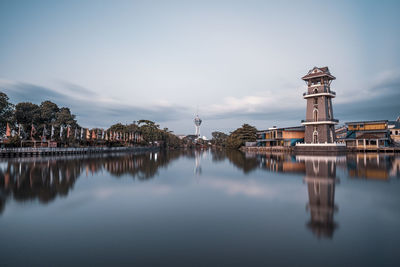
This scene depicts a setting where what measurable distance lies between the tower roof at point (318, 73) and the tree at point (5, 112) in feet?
167

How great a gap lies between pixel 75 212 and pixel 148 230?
131 inches

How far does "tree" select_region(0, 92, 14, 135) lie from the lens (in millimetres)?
39062

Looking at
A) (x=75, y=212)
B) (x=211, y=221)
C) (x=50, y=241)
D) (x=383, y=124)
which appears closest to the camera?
(x=50, y=241)

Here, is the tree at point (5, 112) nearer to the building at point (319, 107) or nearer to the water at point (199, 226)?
the water at point (199, 226)

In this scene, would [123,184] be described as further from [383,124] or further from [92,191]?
[383,124]

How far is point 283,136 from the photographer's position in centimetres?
6009

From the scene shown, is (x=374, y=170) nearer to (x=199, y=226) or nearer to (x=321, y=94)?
(x=199, y=226)

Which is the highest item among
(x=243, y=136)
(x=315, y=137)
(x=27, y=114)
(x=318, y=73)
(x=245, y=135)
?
(x=318, y=73)

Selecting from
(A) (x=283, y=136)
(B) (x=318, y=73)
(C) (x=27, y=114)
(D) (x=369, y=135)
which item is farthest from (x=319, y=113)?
(C) (x=27, y=114)

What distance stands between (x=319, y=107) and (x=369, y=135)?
14.3m

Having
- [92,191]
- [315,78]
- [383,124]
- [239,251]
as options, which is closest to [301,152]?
[315,78]

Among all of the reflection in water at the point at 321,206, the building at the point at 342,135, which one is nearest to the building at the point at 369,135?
the building at the point at 342,135

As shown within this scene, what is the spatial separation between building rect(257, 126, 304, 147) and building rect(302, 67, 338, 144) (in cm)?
1274

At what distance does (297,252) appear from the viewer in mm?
5441
